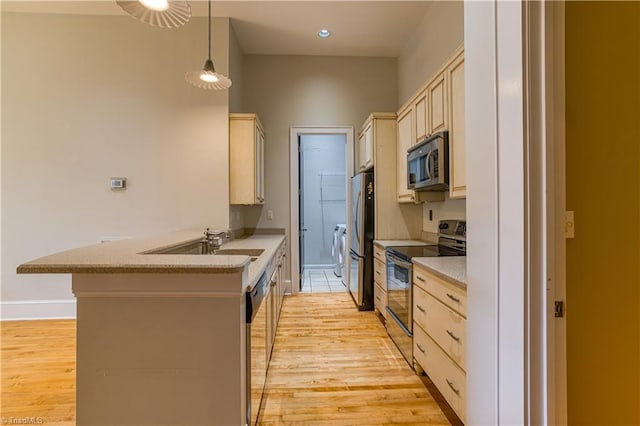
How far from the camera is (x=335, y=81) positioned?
4352 mm

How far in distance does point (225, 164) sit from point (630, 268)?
3.20 meters

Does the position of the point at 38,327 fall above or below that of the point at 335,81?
below

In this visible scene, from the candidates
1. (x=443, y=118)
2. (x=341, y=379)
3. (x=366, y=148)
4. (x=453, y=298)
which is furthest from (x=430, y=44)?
(x=341, y=379)

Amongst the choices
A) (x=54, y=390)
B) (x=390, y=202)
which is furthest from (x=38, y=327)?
(x=390, y=202)

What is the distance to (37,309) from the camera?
3365mm

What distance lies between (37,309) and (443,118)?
14.3 feet

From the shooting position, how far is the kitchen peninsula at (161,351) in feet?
4.25

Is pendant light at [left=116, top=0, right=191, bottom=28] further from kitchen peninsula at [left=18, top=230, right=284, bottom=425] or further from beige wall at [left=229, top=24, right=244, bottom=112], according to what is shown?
beige wall at [left=229, top=24, right=244, bottom=112]

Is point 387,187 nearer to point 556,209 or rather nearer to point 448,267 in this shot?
point 448,267

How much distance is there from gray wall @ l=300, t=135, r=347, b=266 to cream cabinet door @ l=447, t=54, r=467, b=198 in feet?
14.1

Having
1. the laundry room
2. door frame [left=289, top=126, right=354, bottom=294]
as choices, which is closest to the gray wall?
the laundry room

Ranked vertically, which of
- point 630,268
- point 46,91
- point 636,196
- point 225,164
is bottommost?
point 630,268

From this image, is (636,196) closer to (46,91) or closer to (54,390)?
(54,390)

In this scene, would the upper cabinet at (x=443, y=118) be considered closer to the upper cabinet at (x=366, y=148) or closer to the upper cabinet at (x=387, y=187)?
the upper cabinet at (x=387, y=187)
